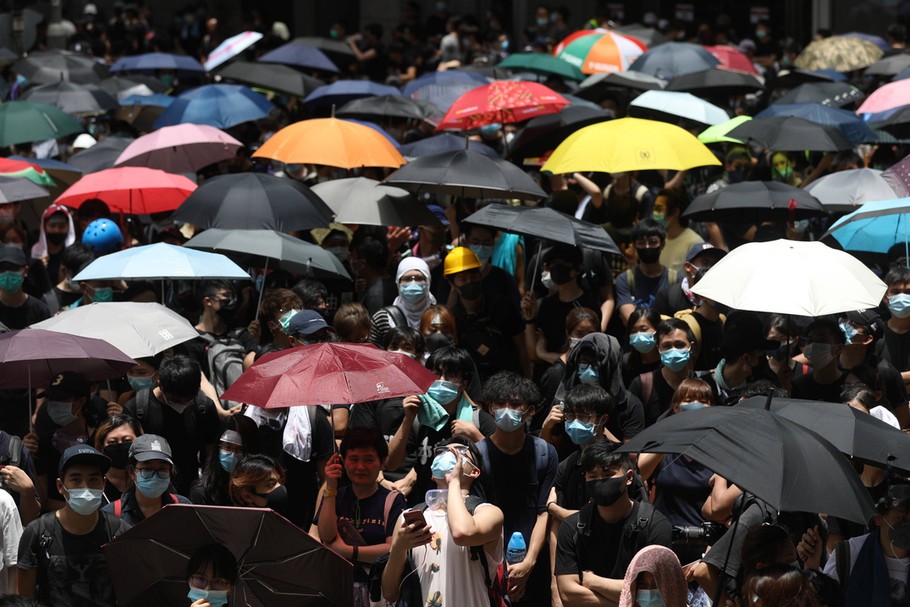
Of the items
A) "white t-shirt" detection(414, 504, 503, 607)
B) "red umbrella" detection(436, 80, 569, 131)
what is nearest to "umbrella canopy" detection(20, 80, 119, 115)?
"red umbrella" detection(436, 80, 569, 131)

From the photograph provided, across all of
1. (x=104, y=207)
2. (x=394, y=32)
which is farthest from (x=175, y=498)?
(x=394, y=32)

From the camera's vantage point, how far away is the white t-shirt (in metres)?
7.41

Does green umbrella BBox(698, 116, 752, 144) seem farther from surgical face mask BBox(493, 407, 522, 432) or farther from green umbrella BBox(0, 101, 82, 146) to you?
green umbrella BBox(0, 101, 82, 146)

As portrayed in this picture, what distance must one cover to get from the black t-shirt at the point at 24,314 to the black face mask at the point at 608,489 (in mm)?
5055

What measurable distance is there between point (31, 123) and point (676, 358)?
25.6 feet

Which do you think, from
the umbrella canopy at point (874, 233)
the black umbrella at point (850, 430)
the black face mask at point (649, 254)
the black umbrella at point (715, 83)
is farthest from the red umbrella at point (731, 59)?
the black umbrella at point (850, 430)

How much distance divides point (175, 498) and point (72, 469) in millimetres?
614

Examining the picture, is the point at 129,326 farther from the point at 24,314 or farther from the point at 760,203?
the point at 760,203

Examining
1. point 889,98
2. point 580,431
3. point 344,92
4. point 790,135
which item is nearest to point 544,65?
point 344,92

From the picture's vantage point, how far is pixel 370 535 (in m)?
8.01

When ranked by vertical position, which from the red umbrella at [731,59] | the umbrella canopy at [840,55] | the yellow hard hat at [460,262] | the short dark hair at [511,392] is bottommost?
the red umbrella at [731,59]

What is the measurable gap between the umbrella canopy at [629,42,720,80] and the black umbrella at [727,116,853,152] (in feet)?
13.4

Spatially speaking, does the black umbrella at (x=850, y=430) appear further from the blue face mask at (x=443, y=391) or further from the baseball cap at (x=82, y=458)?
the baseball cap at (x=82, y=458)

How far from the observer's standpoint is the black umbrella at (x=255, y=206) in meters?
11.3
